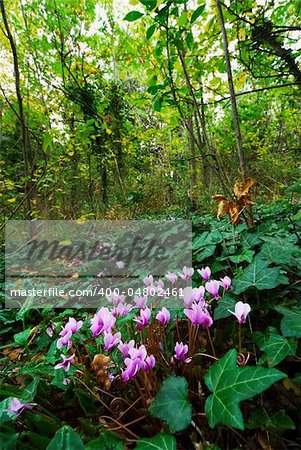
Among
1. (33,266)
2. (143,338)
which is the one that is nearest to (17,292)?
(33,266)

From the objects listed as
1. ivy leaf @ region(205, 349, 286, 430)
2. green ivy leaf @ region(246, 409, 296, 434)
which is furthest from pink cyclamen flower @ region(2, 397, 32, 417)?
green ivy leaf @ region(246, 409, 296, 434)

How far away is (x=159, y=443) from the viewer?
1.99ft

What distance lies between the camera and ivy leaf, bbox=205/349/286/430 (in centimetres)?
57

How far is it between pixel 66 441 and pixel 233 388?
0.38 metres

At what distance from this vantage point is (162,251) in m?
2.22

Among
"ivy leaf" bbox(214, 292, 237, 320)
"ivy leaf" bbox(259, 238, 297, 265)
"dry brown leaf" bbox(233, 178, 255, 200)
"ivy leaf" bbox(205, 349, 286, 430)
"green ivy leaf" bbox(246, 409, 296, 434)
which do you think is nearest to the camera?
"ivy leaf" bbox(205, 349, 286, 430)

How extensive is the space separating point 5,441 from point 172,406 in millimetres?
397

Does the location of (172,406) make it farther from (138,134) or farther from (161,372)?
(138,134)

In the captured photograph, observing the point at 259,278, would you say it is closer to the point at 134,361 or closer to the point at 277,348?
the point at 277,348

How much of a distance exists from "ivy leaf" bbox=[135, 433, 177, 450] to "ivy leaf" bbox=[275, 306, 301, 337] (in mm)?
435

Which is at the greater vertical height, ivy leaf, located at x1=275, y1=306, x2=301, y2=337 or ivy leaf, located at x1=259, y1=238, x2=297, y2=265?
ivy leaf, located at x1=259, y1=238, x2=297, y2=265

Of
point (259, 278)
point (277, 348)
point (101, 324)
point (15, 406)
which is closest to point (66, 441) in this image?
point (15, 406)

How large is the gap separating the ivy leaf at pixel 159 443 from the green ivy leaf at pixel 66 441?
130 mm

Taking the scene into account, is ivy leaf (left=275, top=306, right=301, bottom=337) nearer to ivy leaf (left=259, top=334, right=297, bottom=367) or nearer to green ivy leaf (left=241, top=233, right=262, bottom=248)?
ivy leaf (left=259, top=334, right=297, bottom=367)
